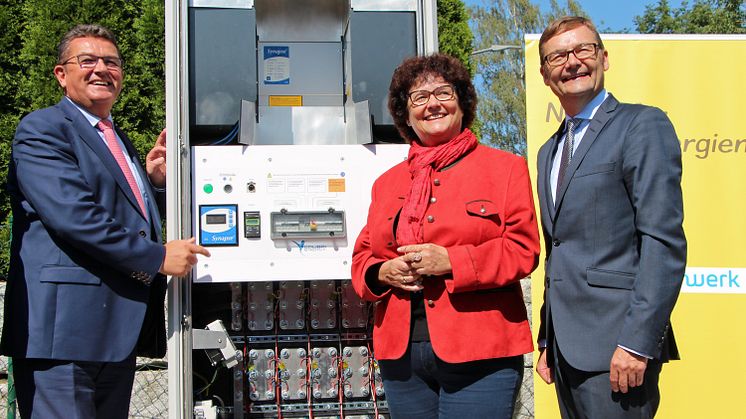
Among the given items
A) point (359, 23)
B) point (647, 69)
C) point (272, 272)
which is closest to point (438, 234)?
point (272, 272)

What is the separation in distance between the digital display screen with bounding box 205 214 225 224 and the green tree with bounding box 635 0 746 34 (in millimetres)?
18387

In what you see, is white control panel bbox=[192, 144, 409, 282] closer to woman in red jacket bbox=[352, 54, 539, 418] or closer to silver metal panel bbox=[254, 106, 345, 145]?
silver metal panel bbox=[254, 106, 345, 145]

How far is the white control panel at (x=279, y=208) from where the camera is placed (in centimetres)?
268

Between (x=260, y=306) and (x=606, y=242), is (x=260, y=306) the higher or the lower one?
the lower one

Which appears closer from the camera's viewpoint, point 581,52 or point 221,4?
point 581,52

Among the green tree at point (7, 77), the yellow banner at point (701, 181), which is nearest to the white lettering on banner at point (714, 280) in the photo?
the yellow banner at point (701, 181)

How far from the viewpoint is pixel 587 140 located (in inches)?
72.3

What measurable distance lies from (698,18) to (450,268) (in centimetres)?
1998

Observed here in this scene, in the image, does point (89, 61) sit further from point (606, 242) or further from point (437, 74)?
point (606, 242)

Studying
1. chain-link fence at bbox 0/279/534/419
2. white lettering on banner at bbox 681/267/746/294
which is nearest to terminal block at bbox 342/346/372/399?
white lettering on banner at bbox 681/267/746/294

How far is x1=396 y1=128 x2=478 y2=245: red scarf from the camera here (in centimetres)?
194

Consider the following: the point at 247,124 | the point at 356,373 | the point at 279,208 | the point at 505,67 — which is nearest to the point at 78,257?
the point at 279,208

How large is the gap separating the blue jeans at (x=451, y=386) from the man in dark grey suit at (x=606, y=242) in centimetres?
16

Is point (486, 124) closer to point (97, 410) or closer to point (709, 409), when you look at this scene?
point (709, 409)
